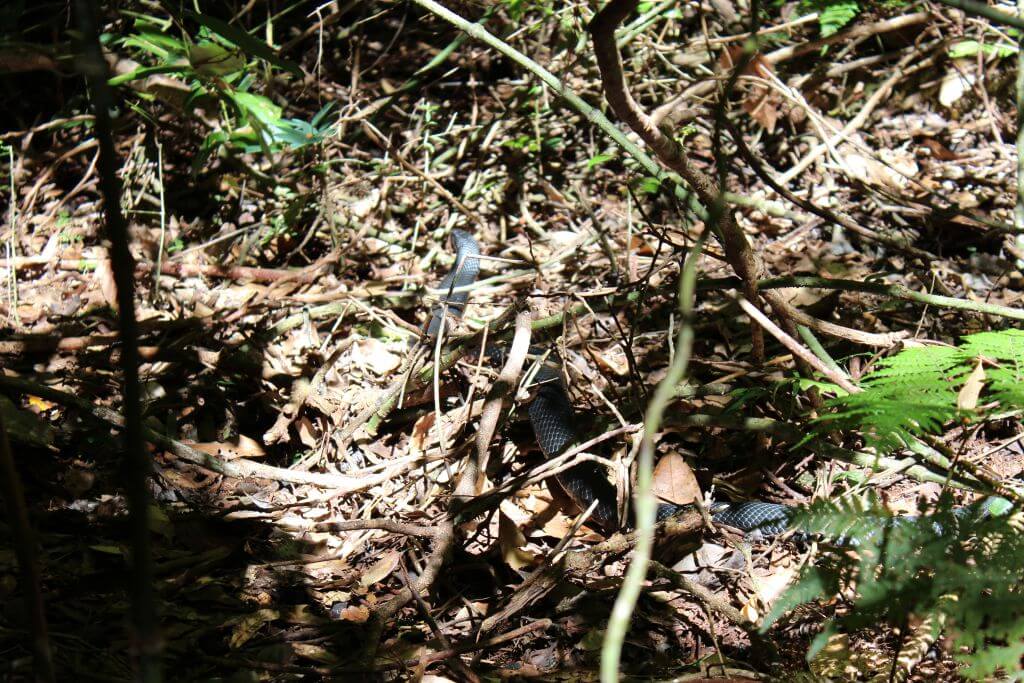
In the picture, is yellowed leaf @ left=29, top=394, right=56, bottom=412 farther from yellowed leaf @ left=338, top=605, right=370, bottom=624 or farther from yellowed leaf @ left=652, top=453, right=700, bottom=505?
yellowed leaf @ left=652, top=453, right=700, bottom=505

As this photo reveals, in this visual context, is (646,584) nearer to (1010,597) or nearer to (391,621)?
(391,621)

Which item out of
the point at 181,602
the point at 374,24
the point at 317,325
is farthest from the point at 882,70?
the point at 181,602

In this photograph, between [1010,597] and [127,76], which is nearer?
[1010,597]

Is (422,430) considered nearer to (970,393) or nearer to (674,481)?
(674,481)

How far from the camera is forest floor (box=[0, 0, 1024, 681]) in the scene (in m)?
2.27

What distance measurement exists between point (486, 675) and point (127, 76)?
2.77 meters

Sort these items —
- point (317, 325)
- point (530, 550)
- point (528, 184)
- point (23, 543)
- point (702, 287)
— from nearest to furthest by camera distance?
point (23, 543) → point (530, 550) → point (702, 287) → point (317, 325) → point (528, 184)

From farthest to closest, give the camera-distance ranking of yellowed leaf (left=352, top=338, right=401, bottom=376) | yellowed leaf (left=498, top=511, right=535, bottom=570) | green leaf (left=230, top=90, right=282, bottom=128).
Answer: yellowed leaf (left=352, top=338, right=401, bottom=376)
green leaf (left=230, top=90, right=282, bottom=128)
yellowed leaf (left=498, top=511, right=535, bottom=570)

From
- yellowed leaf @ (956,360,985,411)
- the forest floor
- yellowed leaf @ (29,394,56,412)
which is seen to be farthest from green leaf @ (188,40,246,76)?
yellowed leaf @ (956,360,985,411)

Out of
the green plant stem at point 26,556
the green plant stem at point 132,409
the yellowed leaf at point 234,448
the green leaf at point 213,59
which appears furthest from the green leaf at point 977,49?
the green plant stem at point 26,556

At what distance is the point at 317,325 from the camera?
3.77 m

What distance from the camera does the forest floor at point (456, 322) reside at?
2271mm

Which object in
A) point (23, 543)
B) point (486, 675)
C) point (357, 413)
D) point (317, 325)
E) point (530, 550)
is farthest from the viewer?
point (317, 325)

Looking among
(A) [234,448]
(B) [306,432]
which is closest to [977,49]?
(B) [306,432]
